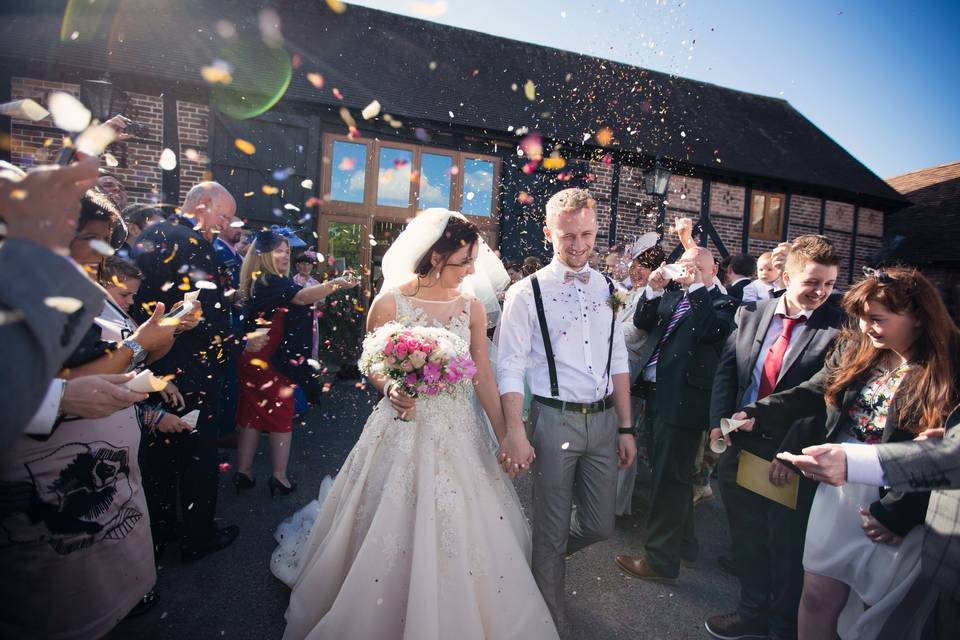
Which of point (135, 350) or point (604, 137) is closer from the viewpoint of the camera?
point (135, 350)

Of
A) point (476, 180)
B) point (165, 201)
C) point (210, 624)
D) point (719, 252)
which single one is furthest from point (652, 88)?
point (210, 624)

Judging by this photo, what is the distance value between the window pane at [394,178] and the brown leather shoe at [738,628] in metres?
9.62

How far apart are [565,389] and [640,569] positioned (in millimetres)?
1737

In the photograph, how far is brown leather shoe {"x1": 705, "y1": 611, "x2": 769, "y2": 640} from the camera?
301cm

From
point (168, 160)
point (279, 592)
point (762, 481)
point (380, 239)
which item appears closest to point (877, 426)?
point (762, 481)

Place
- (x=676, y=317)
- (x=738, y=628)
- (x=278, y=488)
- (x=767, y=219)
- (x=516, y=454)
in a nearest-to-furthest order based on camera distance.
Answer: (x=516, y=454)
(x=738, y=628)
(x=676, y=317)
(x=278, y=488)
(x=767, y=219)

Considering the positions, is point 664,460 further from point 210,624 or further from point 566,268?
point 210,624

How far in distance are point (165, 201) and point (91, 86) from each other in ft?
7.19

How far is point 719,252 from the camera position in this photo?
13.0 metres

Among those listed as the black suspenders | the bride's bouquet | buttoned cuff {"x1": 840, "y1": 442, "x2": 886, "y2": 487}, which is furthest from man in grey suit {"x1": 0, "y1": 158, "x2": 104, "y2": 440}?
buttoned cuff {"x1": 840, "y1": 442, "x2": 886, "y2": 487}

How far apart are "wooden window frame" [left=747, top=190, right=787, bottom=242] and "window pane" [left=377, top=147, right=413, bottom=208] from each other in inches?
364

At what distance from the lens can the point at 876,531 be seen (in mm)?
2145

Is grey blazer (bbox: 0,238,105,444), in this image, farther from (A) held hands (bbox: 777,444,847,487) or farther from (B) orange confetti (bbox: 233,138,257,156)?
(B) orange confetti (bbox: 233,138,257,156)

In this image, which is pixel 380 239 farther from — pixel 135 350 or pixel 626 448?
pixel 135 350
